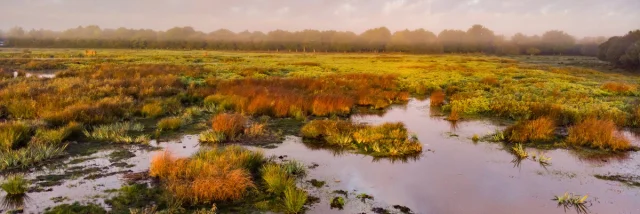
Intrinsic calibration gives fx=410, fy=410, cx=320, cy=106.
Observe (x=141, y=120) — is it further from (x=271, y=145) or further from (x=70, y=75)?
(x=70, y=75)

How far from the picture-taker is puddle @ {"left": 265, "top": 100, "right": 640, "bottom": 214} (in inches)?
359

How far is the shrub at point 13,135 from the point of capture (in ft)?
38.4

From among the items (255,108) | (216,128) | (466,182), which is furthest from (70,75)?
(466,182)

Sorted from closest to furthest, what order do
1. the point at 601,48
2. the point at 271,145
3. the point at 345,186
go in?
the point at 345,186 < the point at 271,145 < the point at 601,48

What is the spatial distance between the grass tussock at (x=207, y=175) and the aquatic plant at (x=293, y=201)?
1.17 metres

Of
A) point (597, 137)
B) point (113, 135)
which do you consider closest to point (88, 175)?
point (113, 135)

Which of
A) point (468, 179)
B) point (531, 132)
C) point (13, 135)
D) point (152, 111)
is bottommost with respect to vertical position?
point (468, 179)

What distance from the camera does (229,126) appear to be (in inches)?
576

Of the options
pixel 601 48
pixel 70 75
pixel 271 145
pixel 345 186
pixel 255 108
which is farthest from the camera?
pixel 601 48

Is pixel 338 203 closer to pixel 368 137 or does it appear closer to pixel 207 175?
pixel 207 175

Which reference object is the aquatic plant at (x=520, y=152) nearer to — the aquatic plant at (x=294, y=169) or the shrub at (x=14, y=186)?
the aquatic plant at (x=294, y=169)

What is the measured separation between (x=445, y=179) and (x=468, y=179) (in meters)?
0.63

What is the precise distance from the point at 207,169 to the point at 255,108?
999 cm

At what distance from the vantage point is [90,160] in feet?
37.7
